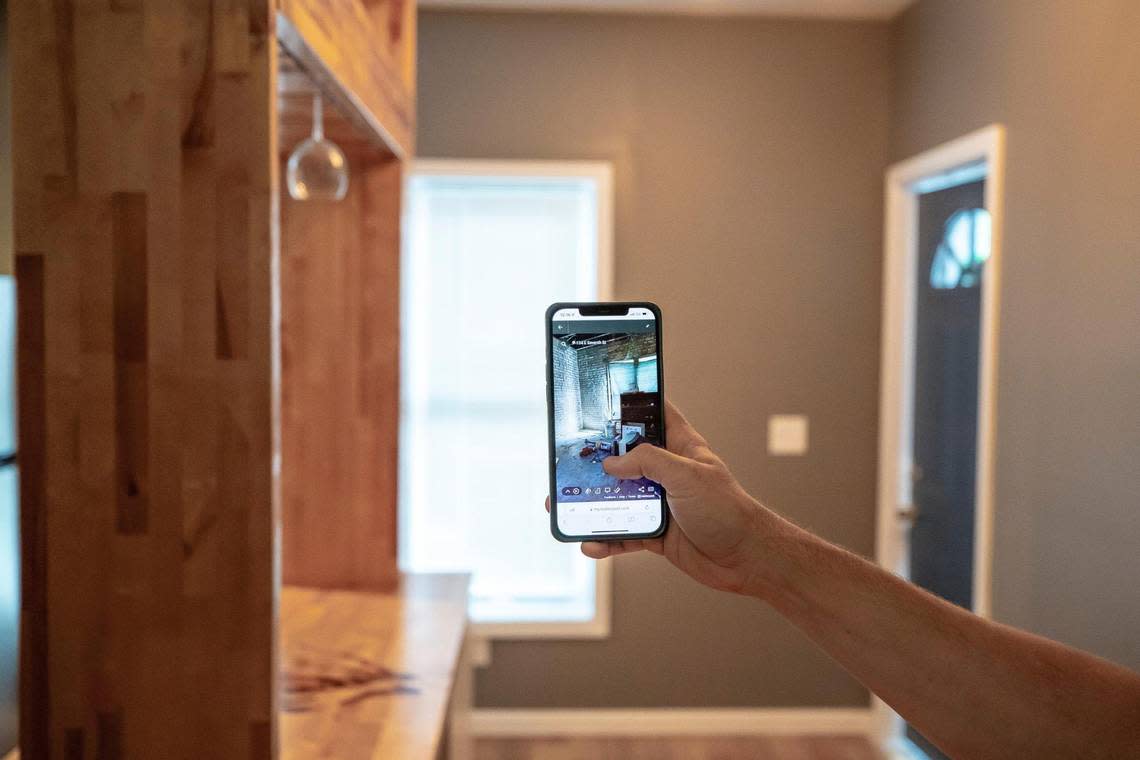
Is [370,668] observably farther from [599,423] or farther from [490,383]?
[490,383]

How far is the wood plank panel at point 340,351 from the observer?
2.09m

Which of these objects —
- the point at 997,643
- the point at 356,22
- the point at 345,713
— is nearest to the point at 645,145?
the point at 356,22

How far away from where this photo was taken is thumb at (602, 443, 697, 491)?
3.17 ft

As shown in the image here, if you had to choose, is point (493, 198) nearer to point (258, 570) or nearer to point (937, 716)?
point (258, 570)

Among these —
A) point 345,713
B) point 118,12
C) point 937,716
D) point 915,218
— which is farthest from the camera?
point 915,218

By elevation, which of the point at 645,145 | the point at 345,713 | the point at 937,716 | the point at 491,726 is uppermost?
the point at 645,145

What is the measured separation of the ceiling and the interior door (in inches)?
28.4

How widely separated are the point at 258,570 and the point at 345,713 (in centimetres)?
54

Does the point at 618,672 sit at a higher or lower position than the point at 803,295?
lower

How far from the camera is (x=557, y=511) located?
1077 mm

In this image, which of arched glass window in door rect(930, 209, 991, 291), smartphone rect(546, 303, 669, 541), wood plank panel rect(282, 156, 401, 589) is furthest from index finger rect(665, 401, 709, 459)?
arched glass window in door rect(930, 209, 991, 291)

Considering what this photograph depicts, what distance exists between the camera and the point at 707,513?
964mm

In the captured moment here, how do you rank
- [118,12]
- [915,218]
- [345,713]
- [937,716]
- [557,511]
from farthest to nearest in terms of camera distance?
[915,218] < [345,713] < [557,511] < [118,12] < [937,716]

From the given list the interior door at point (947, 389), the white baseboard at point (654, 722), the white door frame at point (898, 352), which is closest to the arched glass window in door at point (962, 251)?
the interior door at point (947, 389)
